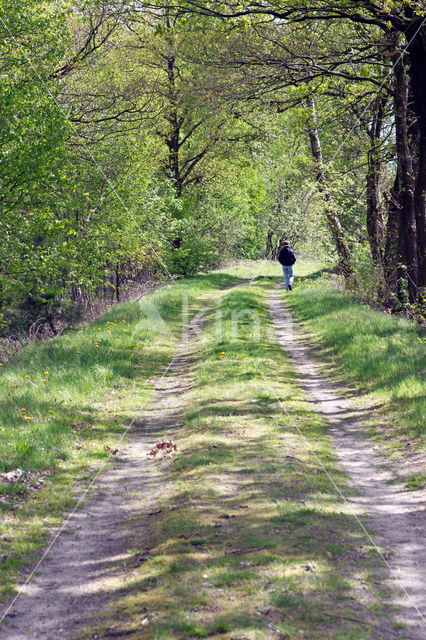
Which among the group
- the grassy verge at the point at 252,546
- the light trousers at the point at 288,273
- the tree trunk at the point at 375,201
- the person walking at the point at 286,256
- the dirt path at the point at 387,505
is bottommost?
the dirt path at the point at 387,505

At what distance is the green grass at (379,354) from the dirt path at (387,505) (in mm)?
575

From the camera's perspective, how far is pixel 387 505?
704 cm

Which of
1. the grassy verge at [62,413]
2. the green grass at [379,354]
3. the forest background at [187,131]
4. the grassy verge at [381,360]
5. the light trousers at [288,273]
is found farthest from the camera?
the light trousers at [288,273]

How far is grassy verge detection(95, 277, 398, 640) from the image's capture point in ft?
14.5

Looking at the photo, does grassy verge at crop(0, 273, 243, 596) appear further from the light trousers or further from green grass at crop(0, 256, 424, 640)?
the light trousers

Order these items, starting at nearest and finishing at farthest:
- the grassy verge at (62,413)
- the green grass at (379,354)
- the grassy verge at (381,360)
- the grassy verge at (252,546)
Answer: the grassy verge at (252,546) < the grassy verge at (62,413) < the grassy verge at (381,360) < the green grass at (379,354)

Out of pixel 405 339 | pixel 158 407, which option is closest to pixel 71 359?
pixel 158 407

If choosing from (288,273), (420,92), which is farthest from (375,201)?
(420,92)

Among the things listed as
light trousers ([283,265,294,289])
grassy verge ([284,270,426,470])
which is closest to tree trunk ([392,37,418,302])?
grassy verge ([284,270,426,470])

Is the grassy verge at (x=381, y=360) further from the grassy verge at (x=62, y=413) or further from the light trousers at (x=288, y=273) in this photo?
the light trousers at (x=288, y=273)

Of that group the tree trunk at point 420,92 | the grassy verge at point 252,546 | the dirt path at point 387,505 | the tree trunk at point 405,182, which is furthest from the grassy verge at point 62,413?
the tree trunk at point 420,92

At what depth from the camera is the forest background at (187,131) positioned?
1470 centimetres

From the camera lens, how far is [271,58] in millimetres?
14656

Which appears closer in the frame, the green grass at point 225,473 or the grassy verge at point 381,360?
the green grass at point 225,473
